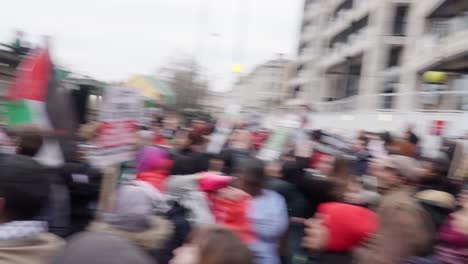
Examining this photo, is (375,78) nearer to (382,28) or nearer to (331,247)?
(382,28)

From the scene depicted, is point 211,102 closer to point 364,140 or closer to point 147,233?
point 364,140

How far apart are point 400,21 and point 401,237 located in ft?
106

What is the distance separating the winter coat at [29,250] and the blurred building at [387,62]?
14.0 meters

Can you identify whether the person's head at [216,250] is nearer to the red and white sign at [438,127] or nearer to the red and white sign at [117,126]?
the red and white sign at [117,126]

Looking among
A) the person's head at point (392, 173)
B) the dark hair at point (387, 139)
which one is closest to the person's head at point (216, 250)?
the person's head at point (392, 173)

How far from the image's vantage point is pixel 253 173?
14.8ft

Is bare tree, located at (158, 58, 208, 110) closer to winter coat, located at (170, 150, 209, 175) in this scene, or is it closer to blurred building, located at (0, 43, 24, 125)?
blurred building, located at (0, 43, 24, 125)

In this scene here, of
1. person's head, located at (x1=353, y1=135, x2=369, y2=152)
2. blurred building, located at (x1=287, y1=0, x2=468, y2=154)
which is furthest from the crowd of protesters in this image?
blurred building, located at (x1=287, y1=0, x2=468, y2=154)

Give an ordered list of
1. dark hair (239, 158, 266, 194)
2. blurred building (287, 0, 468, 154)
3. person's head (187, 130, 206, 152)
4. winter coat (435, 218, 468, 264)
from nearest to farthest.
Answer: winter coat (435, 218, 468, 264) < dark hair (239, 158, 266, 194) < person's head (187, 130, 206, 152) < blurred building (287, 0, 468, 154)

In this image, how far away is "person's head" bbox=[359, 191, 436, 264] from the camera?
2771 mm

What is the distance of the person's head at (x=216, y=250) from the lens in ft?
7.28

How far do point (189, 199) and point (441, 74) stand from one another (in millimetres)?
21705

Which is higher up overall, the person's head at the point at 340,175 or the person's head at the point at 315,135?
the person's head at the point at 340,175

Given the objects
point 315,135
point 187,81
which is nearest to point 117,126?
point 315,135
